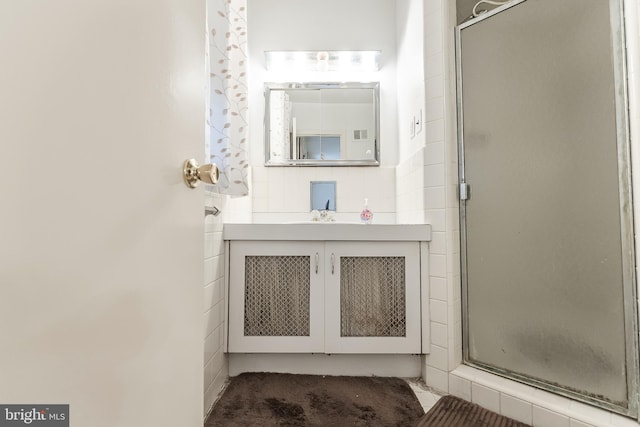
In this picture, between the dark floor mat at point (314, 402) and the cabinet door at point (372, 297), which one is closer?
the dark floor mat at point (314, 402)

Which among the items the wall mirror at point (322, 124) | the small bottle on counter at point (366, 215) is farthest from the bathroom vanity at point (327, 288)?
the wall mirror at point (322, 124)

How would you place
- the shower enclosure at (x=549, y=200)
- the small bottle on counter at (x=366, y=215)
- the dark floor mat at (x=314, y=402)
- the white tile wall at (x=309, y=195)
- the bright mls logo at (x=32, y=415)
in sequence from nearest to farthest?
the bright mls logo at (x=32, y=415)
the shower enclosure at (x=549, y=200)
the dark floor mat at (x=314, y=402)
the small bottle on counter at (x=366, y=215)
the white tile wall at (x=309, y=195)

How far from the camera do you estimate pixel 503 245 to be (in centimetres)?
130

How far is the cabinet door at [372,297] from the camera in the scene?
145 cm

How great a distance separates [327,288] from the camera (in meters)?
1.47

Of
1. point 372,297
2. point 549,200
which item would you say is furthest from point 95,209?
point 549,200

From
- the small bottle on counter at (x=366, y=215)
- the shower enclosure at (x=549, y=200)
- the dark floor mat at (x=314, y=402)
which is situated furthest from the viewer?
the small bottle on counter at (x=366, y=215)

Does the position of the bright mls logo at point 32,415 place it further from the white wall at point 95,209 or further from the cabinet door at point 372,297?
the cabinet door at point 372,297

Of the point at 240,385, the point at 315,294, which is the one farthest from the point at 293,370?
the point at 315,294

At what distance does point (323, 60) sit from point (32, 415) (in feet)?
7.35

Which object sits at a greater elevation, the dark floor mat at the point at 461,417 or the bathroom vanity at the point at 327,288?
the bathroom vanity at the point at 327,288

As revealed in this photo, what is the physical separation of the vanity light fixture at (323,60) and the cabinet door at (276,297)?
136cm

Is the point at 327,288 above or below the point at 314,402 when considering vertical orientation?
above

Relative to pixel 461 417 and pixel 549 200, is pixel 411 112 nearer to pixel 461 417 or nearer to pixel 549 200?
pixel 549 200
